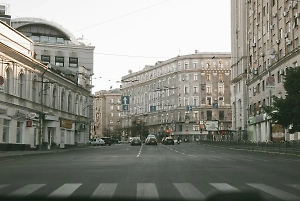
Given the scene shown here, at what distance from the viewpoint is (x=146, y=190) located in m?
9.95

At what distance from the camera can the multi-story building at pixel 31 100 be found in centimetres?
3738

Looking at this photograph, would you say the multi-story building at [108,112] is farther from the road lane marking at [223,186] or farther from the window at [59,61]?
the road lane marking at [223,186]

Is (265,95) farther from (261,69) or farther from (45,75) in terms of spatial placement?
(45,75)

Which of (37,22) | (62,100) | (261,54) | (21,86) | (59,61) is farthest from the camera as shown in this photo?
(37,22)

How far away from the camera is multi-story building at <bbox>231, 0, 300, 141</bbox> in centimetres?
4766

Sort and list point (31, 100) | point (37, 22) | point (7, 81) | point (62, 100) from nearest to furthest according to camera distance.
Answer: point (7, 81)
point (31, 100)
point (62, 100)
point (37, 22)

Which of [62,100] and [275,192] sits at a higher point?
[62,100]

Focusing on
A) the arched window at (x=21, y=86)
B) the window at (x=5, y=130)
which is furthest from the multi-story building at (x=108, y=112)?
the window at (x=5, y=130)

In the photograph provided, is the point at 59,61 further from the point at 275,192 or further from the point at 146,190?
the point at 275,192

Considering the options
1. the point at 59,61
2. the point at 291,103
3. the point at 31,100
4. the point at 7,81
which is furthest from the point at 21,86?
the point at 59,61

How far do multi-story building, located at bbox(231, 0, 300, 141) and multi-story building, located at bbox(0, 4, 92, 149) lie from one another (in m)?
23.1

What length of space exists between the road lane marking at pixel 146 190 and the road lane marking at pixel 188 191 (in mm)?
578

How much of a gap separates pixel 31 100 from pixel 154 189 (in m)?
35.4

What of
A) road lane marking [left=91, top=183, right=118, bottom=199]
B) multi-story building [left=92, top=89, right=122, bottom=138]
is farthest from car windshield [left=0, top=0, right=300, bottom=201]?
multi-story building [left=92, top=89, right=122, bottom=138]
